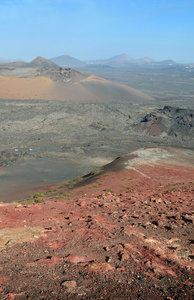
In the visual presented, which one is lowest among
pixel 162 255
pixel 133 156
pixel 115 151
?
pixel 115 151

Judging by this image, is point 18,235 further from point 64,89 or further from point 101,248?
point 64,89

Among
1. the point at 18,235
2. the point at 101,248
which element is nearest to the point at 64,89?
the point at 18,235

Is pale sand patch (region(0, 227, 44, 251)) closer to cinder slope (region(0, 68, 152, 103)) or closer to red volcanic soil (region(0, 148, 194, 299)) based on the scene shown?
red volcanic soil (region(0, 148, 194, 299))

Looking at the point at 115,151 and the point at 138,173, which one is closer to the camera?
the point at 138,173

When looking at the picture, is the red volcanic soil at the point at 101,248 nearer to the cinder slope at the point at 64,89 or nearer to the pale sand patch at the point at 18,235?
the pale sand patch at the point at 18,235

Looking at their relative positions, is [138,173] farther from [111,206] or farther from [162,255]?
[162,255]

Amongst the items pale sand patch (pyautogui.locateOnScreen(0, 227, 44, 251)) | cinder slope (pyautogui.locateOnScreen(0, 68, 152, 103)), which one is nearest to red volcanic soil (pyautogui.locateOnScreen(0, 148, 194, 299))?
pale sand patch (pyautogui.locateOnScreen(0, 227, 44, 251))

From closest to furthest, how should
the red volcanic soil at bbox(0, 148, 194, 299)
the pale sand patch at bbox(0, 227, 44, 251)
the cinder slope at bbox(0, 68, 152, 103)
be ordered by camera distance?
the red volcanic soil at bbox(0, 148, 194, 299), the pale sand patch at bbox(0, 227, 44, 251), the cinder slope at bbox(0, 68, 152, 103)

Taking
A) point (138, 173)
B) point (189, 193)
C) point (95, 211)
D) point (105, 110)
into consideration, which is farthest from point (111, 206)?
point (105, 110)

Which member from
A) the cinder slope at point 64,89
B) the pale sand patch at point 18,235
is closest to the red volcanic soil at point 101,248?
the pale sand patch at point 18,235
